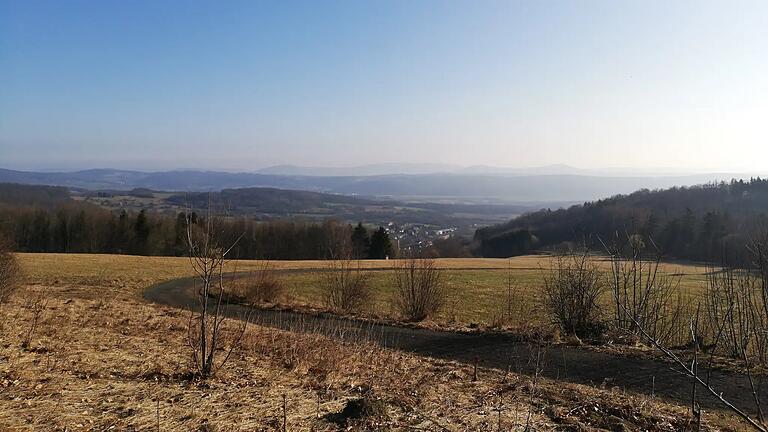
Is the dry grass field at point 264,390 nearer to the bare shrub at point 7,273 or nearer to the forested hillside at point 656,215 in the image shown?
the bare shrub at point 7,273

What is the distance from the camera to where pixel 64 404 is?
19.0 feet

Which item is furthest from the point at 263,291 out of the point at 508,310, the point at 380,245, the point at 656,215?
the point at 656,215

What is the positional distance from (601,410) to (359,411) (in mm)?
3932

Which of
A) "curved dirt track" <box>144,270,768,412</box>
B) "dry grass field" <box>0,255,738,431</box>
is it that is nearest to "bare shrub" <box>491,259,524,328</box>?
"curved dirt track" <box>144,270,768,412</box>

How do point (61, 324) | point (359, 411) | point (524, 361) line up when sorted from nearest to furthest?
point (359, 411) < point (61, 324) < point (524, 361)

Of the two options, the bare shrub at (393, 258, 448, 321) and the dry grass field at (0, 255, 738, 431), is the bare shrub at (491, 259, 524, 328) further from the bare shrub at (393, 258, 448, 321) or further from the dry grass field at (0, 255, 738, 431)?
the dry grass field at (0, 255, 738, 431)

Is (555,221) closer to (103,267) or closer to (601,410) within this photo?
(103,267)

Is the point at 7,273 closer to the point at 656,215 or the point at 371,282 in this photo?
the point at 371,282

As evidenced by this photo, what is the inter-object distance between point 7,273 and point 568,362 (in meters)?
15.8

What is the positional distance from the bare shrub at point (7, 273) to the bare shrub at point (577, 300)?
53.4 feet

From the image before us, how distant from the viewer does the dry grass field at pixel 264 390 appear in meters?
5.82

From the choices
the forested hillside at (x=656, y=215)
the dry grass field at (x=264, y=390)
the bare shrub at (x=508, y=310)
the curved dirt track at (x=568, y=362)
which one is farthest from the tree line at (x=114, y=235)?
the dry grass field at (x=264, y=390)

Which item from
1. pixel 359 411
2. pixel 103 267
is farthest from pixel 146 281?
pixel 359 411

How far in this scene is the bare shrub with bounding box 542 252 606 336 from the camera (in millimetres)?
14328
